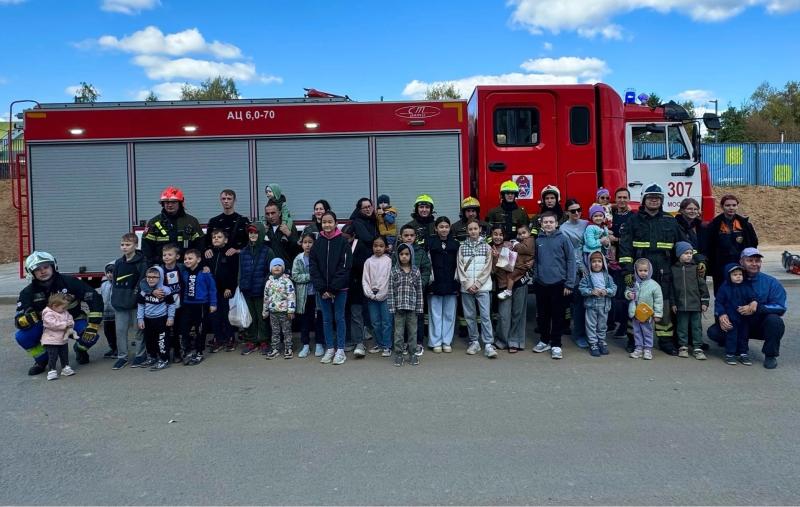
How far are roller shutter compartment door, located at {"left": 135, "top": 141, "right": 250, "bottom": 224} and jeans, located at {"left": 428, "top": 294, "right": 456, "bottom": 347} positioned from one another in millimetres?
2990

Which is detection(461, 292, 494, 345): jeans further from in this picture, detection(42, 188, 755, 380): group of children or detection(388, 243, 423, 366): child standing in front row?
detection(388, 243, 423, 366): child standing in front row

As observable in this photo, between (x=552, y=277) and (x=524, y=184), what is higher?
(x=524, y=184)

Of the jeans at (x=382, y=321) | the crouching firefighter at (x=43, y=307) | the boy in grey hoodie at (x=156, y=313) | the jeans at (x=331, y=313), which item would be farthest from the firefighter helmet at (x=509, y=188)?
the crouching firefighter at (x=43, y=307)

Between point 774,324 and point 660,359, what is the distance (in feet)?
3.59

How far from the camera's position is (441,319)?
6.65m

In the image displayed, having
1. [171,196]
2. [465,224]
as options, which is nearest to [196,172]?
[171,196]

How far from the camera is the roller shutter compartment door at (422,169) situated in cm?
795

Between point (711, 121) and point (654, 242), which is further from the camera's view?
point (711, 121)

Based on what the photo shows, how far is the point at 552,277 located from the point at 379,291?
190 centimetres

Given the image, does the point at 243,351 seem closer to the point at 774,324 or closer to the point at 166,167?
the point at 166,167

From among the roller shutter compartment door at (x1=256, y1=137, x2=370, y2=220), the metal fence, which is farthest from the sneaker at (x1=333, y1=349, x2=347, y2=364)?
the metal fence

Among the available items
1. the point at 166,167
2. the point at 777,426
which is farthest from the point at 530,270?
the point at 166,167

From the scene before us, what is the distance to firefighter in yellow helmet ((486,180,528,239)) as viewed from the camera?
285 inches

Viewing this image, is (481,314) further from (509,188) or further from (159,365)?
(159,365)
